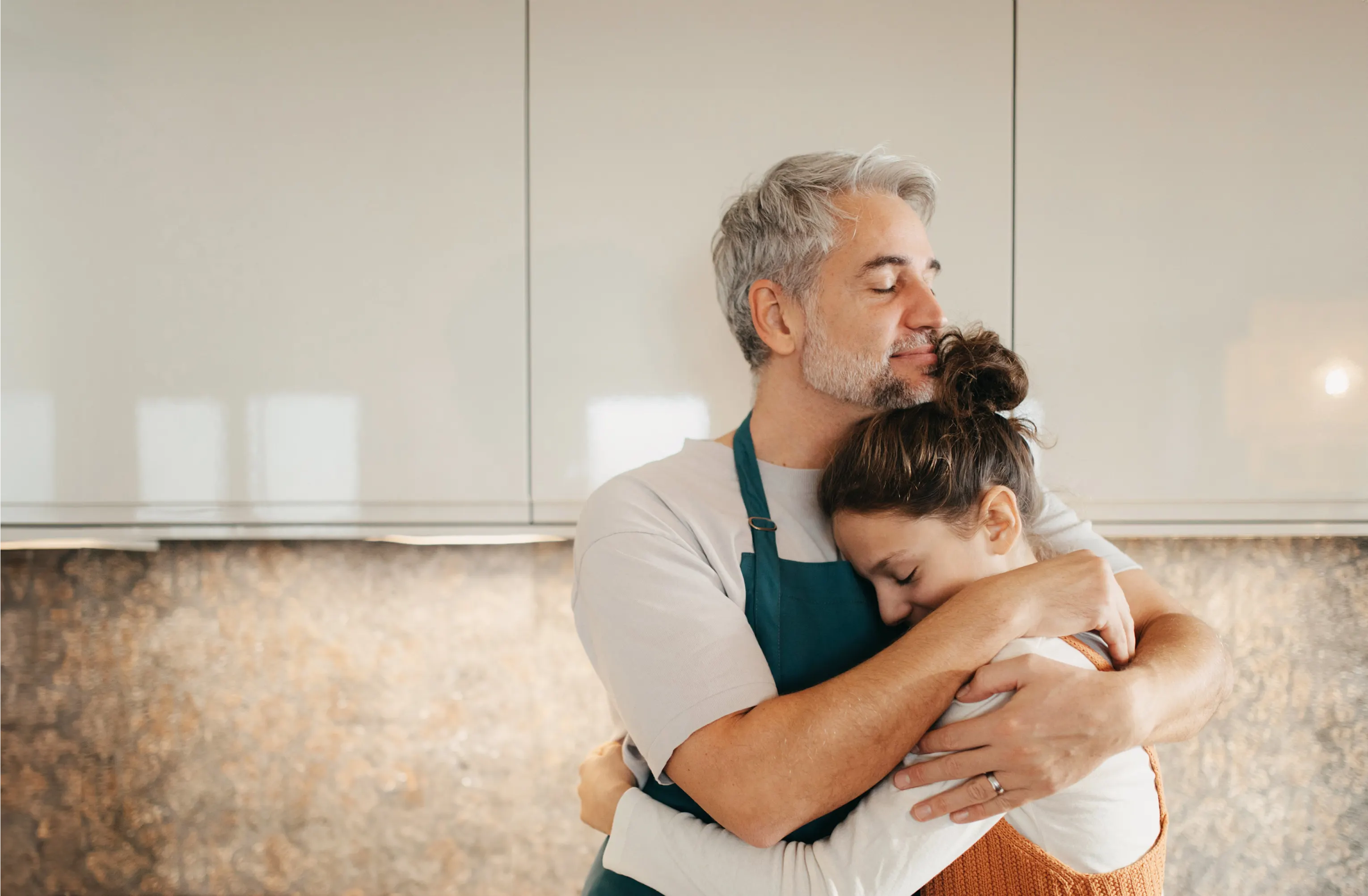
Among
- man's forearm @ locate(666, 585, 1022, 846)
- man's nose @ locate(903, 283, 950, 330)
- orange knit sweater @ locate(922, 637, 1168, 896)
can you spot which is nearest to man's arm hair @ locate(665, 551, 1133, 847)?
man's forearm @ locate(666, 585, 1022, 846)

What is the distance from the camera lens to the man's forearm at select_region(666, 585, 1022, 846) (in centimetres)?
74

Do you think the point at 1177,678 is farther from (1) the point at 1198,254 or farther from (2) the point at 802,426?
(1) the point at 1198,254

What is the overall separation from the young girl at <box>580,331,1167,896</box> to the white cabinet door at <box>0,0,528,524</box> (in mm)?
628

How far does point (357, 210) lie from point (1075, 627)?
116cm

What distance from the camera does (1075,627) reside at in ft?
2.60

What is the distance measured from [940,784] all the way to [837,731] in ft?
0.37

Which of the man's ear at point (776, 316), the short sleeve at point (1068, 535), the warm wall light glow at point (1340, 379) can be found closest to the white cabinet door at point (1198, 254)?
the warm wall light glow at point (1340, 379)

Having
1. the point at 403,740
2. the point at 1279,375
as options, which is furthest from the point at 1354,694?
the point at 403,740

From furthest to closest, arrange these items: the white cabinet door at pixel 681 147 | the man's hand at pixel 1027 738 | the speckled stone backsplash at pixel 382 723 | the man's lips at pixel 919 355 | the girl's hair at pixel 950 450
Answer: the speckled stone backsplash at pixel 382 723, the white cabinet door at pixel 681 147, the man's lips at pixel 919 355, the girl's hair at pixel 950 450, the man's hand at pixel 1027 738

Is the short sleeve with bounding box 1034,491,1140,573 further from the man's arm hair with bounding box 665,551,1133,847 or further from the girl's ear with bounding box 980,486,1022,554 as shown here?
the man's arm hair with bounding box 665,551,1133,847

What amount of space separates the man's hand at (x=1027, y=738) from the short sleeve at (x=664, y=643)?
0.18 metres

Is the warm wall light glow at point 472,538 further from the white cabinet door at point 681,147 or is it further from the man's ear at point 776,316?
the man's ear at point 776,316

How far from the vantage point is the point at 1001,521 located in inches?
35.4

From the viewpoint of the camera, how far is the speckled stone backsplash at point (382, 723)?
1.65 m
